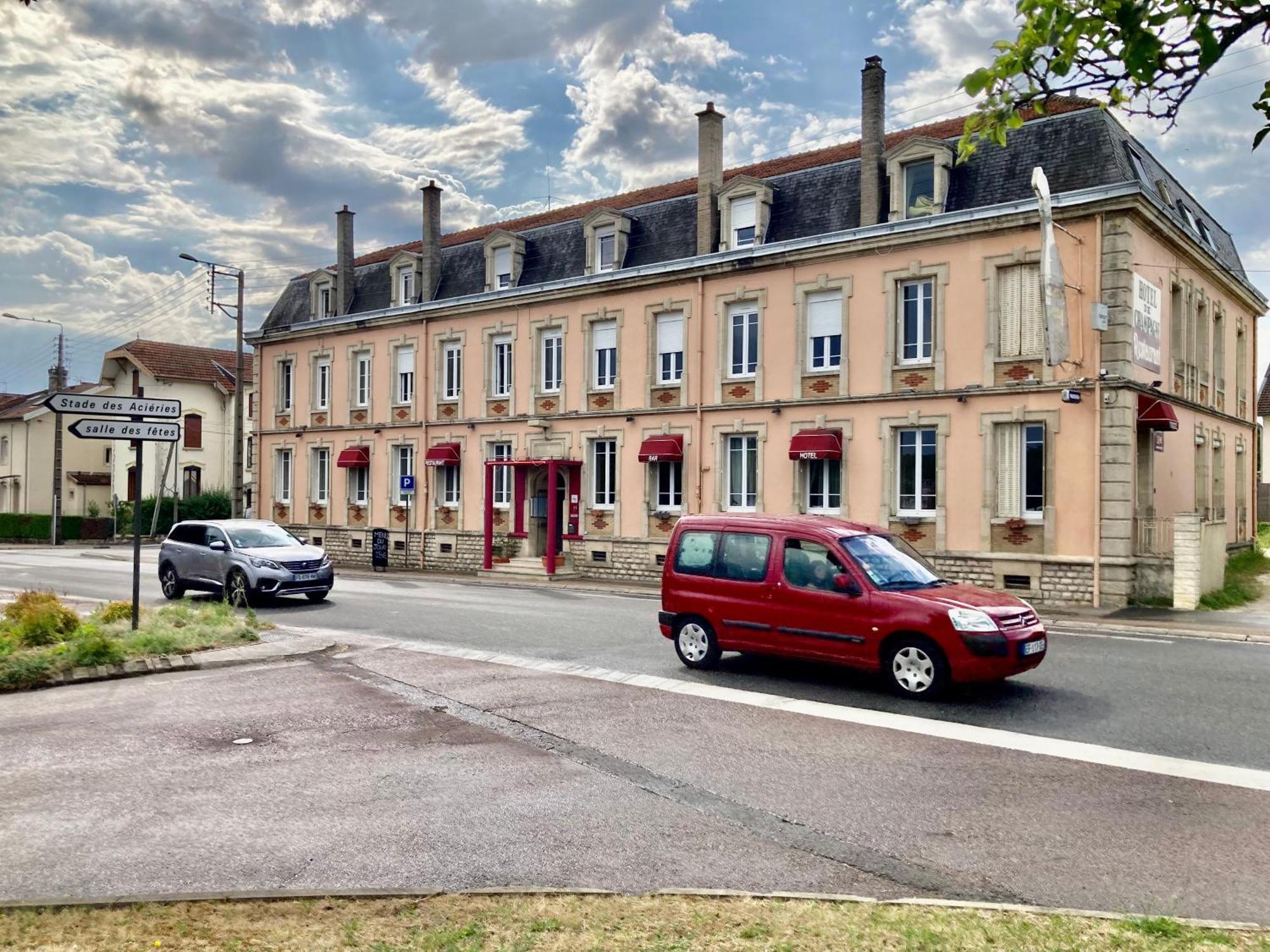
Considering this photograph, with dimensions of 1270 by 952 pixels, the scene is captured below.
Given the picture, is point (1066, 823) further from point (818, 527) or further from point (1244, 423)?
point (1244, 423)

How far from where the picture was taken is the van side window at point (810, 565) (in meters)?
10.5

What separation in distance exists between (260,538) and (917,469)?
1410 centimetres

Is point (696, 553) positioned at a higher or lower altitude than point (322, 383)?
lower

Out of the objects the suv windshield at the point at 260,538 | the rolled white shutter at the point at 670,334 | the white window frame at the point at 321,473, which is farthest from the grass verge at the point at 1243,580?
the white window frame at the point at 321,473

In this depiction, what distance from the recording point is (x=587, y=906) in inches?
179

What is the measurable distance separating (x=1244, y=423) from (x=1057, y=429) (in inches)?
544

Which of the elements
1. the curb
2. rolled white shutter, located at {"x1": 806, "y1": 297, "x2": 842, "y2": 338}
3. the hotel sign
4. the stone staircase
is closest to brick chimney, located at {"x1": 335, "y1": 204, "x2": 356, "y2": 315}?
the stone staircase

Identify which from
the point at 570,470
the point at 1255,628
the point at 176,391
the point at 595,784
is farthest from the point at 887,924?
the point at 176,391

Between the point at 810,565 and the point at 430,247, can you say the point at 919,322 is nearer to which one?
the point at 810,565

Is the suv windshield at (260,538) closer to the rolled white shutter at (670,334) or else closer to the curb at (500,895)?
the rolled white shutter at (670,334)

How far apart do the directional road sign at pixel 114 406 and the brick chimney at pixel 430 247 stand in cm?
2203

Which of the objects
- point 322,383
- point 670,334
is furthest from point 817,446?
point 322,383

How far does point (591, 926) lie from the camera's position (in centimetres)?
433

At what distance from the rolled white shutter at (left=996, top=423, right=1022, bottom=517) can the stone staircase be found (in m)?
11.9
